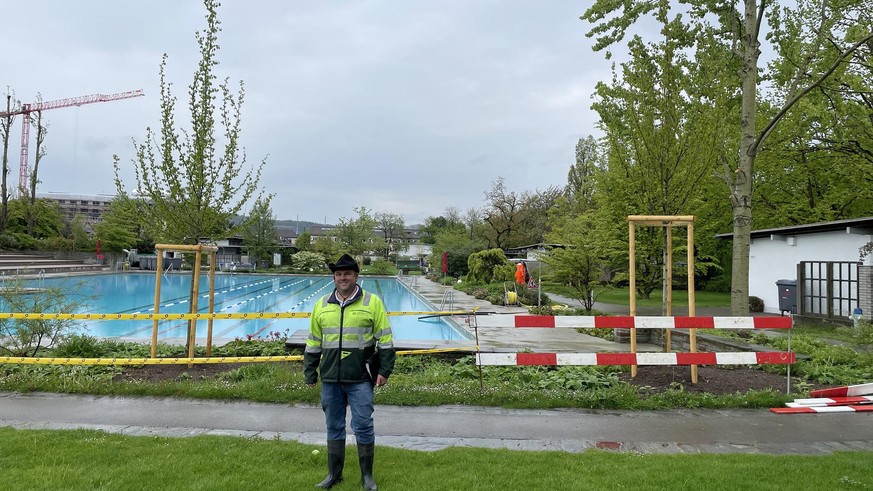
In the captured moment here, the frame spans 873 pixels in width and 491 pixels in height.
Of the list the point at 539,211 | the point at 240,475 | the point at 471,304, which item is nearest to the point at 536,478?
the point at 240,475

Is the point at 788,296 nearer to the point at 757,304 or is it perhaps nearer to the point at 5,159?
the point at 757,304

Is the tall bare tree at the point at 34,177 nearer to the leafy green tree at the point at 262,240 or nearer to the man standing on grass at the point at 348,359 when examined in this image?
the leafy green tree at the point at 262,240

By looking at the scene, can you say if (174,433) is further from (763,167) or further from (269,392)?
(763,167)

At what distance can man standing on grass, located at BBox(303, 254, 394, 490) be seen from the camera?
3781 mm

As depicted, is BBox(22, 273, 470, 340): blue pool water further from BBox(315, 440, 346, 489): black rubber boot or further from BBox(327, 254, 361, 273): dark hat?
BBox(315, 440, 346, 489): black rubber boot

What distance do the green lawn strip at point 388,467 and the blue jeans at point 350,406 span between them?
33 cm

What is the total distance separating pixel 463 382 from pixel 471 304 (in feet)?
47.7

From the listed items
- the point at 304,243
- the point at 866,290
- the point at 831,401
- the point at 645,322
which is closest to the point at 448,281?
the point at 866,290

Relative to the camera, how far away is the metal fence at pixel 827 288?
14711mm

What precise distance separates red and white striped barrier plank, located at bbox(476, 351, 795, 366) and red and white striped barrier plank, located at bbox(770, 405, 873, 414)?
26.2 inches

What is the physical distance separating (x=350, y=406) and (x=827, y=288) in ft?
56.1

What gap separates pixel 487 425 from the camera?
5.41m

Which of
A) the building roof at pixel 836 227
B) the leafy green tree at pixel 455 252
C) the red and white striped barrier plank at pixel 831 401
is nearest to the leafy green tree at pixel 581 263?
the building roof at pixel 836 227

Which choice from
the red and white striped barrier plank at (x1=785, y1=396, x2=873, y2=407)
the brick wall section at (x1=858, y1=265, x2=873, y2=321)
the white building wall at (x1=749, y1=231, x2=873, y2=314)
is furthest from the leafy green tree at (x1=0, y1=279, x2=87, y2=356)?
the white building wall at (x1=749, y1=231, x2=873, y2=314)
